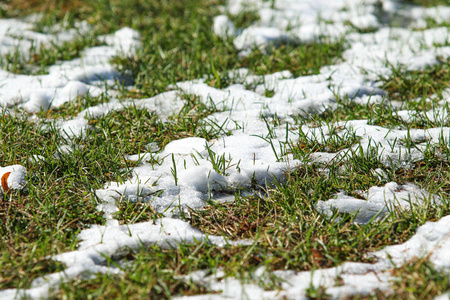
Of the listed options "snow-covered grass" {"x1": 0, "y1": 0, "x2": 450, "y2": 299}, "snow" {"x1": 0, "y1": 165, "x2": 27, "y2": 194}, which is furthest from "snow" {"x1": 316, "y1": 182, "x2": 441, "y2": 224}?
"snow" {"x1": 0, "y1": 165, "x2": 27, "y2": 194}

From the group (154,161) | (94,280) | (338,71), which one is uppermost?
(338,71)

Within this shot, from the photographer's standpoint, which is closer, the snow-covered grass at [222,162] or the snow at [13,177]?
the snow-covered grass at [222,162]

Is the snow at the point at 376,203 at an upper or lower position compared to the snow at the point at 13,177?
lower

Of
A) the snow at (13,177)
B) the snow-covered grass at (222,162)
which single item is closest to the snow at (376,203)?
the snow-covered grass at (222,162)

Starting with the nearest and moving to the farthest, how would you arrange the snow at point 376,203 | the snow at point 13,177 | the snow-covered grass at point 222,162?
1. the snow-covered grass at point 222,162
2. the snow at point 376,203
3. the snow at point 13,177

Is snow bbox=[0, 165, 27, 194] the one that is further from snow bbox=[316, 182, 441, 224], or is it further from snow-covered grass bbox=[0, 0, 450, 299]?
snow bbox=[316, 182, 441, 224]

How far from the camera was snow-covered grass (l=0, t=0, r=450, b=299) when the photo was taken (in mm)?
1624

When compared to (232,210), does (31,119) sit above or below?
above

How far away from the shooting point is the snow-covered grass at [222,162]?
1624 millimetres

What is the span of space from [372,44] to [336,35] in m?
0.35

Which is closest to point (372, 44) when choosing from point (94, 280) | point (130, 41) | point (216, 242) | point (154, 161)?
point (130, 41)

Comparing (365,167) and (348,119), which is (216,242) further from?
(348,119)

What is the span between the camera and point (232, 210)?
6.49 feet

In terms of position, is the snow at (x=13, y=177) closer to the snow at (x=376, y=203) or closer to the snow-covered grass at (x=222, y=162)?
the snow-covered grass at (x=222, y=162)
